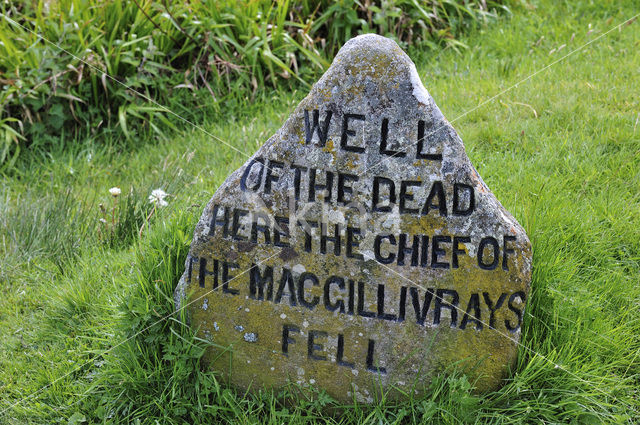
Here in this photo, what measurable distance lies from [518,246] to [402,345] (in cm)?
60

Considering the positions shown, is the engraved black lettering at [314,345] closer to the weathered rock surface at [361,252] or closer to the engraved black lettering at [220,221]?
the weathered rock surface at [361,252]

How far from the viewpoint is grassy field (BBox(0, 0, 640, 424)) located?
2.65m

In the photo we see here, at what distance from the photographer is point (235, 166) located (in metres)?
4.22

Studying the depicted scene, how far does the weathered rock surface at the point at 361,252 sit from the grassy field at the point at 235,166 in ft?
0.44

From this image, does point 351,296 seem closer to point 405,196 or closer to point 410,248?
point 410,248

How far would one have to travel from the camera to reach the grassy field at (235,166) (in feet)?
8.68

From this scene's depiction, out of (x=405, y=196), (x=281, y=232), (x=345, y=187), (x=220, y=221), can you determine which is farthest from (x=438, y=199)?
(x=220, y=221)

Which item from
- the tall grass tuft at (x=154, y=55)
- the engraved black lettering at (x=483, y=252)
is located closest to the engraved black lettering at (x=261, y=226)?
the engraved black lettering at (x=483, y=252)

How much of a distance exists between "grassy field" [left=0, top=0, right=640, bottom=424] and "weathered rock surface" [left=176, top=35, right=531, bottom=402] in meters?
0.13

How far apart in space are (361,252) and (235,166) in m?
1.84

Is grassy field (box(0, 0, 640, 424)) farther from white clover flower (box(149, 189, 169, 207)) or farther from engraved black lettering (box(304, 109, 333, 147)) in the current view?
engraved black lettering (box(304, 109, 333, 147))

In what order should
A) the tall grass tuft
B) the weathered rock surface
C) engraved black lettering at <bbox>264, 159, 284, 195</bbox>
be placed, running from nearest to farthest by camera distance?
the weathered rock surface → engraved black lettering at <bbox>264, 159, 284, 195</bbox> → the tall grass tuft

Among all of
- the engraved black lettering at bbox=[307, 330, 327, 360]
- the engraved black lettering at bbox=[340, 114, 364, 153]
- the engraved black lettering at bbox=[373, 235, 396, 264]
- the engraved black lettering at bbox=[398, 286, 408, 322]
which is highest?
the engraved black lettering at bbox=[340, 114, 364, 153]

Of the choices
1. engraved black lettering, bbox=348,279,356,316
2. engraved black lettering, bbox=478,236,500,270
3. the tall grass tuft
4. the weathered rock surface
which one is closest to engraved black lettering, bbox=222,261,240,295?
the weathered rock surface
